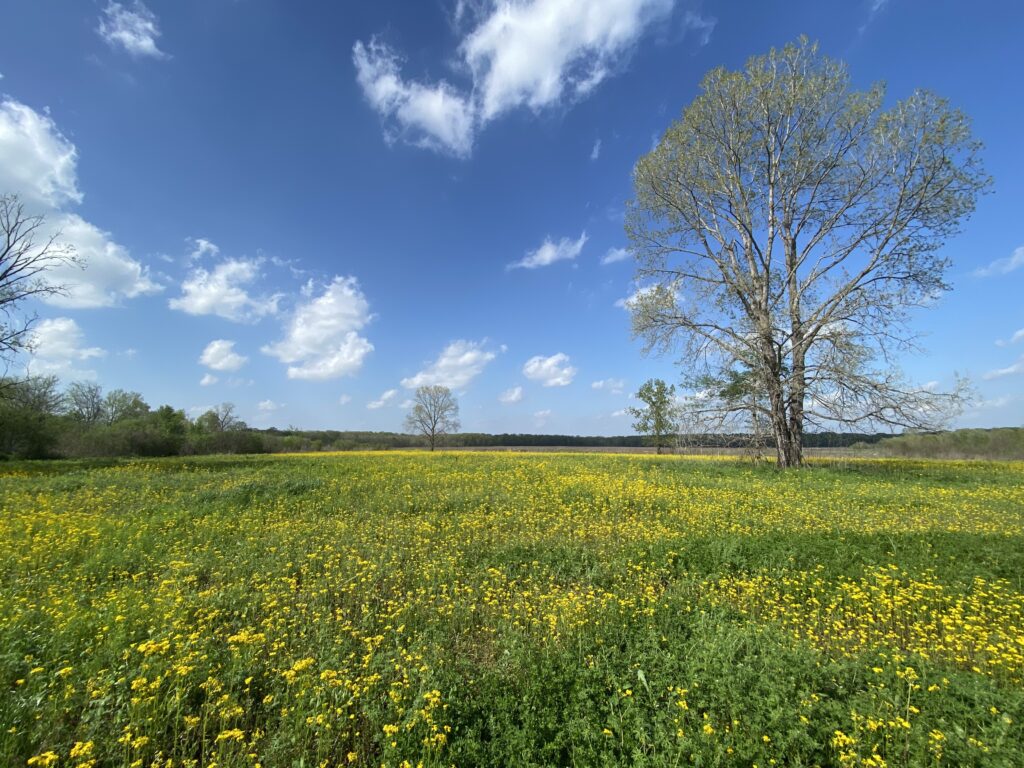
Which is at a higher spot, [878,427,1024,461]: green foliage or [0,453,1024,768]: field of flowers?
[878,427,1024,461]: green foliage

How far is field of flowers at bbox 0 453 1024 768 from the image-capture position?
2.98m

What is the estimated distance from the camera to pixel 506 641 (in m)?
4.27

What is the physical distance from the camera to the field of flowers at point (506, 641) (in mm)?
2980

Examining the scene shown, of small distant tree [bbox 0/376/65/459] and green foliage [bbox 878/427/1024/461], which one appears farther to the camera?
green foliage [bbox 878/427/1024/461]

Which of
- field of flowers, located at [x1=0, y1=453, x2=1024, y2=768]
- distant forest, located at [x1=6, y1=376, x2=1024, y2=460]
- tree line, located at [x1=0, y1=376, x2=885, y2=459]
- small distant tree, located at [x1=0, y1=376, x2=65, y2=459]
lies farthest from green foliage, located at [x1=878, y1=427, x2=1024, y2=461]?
small distant tree, located at [x1=0, y1=376, x2=65, y2=459]

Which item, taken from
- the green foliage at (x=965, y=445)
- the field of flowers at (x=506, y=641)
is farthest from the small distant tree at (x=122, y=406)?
the green foliage at (x=965, y=445)

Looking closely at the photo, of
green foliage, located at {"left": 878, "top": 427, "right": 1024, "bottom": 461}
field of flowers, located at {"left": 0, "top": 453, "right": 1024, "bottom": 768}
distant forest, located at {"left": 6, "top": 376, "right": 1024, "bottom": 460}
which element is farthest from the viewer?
green foliage, located at {"left": 878, "top": 427, "right": 1024, "bottom": 461}

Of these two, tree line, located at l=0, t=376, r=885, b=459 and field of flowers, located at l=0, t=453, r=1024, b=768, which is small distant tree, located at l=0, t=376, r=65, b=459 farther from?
field of flowers, located at l=0, t=453, r=1024, b=768

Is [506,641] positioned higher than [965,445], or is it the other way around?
[965,445]

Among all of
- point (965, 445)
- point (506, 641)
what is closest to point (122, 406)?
point (506, 641)

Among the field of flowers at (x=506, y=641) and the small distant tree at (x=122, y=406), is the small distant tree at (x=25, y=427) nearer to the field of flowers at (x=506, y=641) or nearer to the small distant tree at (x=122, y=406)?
the small distant tree at (x=122, y=406)

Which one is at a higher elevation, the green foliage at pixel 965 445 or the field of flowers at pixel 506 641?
the green foliage at pixel 965 445

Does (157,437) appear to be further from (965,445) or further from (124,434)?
(965,445)

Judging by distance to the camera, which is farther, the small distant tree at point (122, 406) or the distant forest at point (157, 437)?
the small distant tree at point (122, 406)
